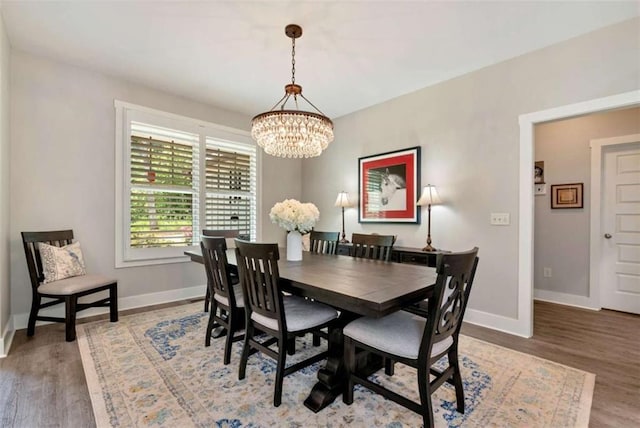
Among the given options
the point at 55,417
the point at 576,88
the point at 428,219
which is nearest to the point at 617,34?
the point at 576,88

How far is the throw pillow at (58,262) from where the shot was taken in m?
2.79

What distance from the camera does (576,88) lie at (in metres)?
2.56

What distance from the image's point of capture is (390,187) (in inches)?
156

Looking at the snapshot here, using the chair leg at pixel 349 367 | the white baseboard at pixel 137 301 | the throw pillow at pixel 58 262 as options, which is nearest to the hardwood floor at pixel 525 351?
the white baseboard at pixel 137 301

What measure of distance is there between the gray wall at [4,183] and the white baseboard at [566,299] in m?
5.76

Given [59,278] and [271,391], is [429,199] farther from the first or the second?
[59,278]

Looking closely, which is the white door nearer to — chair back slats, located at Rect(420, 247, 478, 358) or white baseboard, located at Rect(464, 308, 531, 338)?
white baseboard, located at Rect(464, 308, 531, 338)

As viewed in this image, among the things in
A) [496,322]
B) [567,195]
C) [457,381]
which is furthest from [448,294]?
[567,195]

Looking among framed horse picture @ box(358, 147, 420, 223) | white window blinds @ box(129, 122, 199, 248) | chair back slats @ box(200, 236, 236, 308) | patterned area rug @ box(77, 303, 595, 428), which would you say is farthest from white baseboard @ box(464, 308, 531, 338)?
white window blinds @ box(129, 122, 199, 248)

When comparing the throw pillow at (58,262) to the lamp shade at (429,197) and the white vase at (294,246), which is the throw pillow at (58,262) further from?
the lamp shade at (429,197)

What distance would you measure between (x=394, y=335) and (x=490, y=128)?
8.34 ft

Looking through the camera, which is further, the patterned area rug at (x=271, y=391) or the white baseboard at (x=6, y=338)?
the white baseboard at (x=6, y=338)

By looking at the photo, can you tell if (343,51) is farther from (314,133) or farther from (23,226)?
(23,226)

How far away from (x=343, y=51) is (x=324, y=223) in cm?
270
